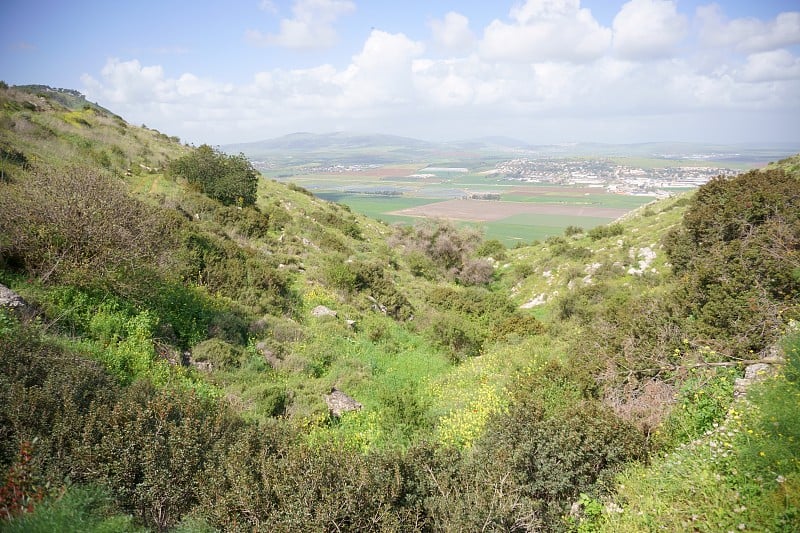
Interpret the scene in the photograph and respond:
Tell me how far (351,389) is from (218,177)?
60.7ft

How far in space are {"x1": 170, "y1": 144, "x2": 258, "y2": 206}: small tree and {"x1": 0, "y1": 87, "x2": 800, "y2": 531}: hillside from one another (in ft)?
17.7

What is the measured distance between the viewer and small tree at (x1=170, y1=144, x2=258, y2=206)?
22.2 m

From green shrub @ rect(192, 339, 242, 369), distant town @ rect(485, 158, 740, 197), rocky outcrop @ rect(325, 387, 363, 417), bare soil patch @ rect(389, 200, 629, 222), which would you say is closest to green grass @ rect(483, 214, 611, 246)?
bare soil patch @ rect(389, 200, 629, 222)

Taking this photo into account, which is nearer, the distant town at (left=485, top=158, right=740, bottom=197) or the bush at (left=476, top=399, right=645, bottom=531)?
the bush at (left=476, top=399, right=645, bottom=531)

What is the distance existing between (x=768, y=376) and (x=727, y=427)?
1.52 metres

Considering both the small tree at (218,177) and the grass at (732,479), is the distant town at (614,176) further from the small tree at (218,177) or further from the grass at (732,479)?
the grass at (732,479)

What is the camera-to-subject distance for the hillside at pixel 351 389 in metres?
4.14

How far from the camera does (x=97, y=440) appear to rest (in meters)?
4.33

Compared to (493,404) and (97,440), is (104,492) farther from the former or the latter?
(493,404)

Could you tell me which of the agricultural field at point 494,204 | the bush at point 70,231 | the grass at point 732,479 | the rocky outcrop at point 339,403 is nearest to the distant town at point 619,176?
the agricultural field at point 494,204

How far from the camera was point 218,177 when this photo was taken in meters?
23.0

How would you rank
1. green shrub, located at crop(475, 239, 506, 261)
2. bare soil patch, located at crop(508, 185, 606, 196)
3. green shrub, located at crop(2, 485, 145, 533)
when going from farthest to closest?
bare soil patch, located at crop(508, 185, 606, 196) → green shrub, located at crop(475, 239, 506, 261) → green shrub, located at crop(2, 485, 145, 533)

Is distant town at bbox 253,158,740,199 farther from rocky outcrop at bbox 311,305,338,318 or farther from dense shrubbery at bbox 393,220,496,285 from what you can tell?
rocky outcrop at bbox 311,305,338,318

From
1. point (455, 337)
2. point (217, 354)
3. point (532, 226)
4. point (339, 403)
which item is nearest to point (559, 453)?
point (339, 403)
